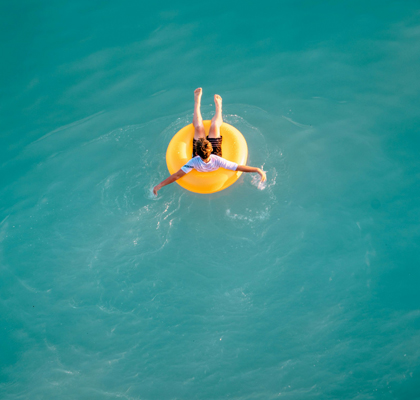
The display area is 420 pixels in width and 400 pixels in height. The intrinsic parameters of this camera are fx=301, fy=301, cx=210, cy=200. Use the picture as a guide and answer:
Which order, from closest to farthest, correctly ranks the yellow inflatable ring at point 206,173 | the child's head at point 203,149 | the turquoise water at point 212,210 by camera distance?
the child's head at point 203,149
the yellow inflatable ring at point 206,173
the turquoise water at point 212,210

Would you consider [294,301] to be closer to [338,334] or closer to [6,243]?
[338,334]

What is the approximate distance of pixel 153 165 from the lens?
4.71 metres

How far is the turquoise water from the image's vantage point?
14.3 ft

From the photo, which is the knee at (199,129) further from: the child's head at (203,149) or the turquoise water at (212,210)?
the turquoise water at (212,210)

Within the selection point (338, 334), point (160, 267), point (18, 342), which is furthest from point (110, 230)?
point (338, 334)

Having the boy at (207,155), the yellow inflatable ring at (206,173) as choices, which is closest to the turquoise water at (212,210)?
the yellow inflatable ring at (206,173)

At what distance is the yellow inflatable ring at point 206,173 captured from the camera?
3.85 meters

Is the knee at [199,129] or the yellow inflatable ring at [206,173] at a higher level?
the knee at [199,129]

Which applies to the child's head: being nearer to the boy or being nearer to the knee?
the boy

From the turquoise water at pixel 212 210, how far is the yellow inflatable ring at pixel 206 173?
71cm

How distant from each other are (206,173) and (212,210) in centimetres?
89

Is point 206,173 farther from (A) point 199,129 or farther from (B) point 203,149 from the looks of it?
(A) point 199,129

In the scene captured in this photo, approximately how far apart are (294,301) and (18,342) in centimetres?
419

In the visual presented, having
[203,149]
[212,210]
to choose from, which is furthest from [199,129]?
[212,210]
